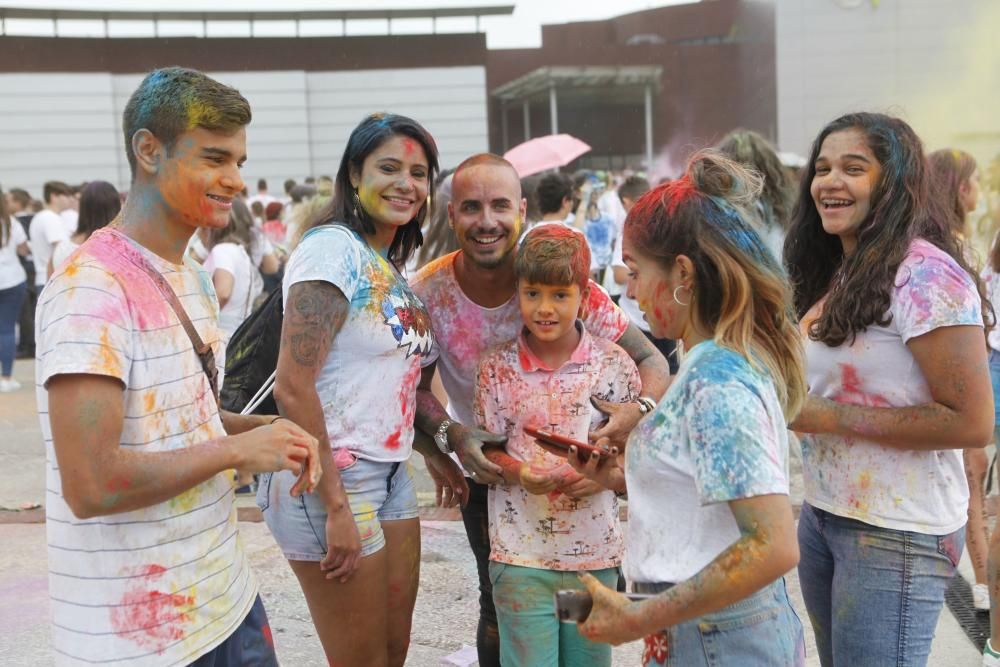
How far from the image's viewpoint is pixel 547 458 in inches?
112

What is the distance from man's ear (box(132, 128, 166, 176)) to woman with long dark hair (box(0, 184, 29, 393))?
25.9 feet

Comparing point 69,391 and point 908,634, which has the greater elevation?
point 69,391

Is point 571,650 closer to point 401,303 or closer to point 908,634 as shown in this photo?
point 908,634

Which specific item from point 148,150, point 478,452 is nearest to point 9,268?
point 478,452

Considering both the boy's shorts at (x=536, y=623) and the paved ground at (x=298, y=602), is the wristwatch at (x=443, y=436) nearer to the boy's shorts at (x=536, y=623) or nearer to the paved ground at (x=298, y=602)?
the boy's shorts at (x=536, y=623)

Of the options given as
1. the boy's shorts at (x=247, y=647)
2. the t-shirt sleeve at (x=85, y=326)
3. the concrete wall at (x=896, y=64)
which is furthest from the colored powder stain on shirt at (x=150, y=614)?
the concrete wall at (x=896, y=64)

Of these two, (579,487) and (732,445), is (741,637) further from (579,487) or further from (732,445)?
(579,487)

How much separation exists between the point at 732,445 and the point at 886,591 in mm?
937

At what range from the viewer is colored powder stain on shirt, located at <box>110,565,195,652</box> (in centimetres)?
192

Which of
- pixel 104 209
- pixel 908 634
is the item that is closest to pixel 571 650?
pixel 908 634

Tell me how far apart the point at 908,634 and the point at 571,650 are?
97cm

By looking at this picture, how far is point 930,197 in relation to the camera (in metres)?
2.52

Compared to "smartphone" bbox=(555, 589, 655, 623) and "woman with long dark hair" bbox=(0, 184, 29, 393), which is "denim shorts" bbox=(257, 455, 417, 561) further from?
→ "woman with long dark hair" bbox=(0, 184, 29, 393)

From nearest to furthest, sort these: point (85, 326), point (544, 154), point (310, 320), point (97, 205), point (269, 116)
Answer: point (85, 326) → point (310, 320) → point (97, 205) → point (544, 154) → point (269, 116)
